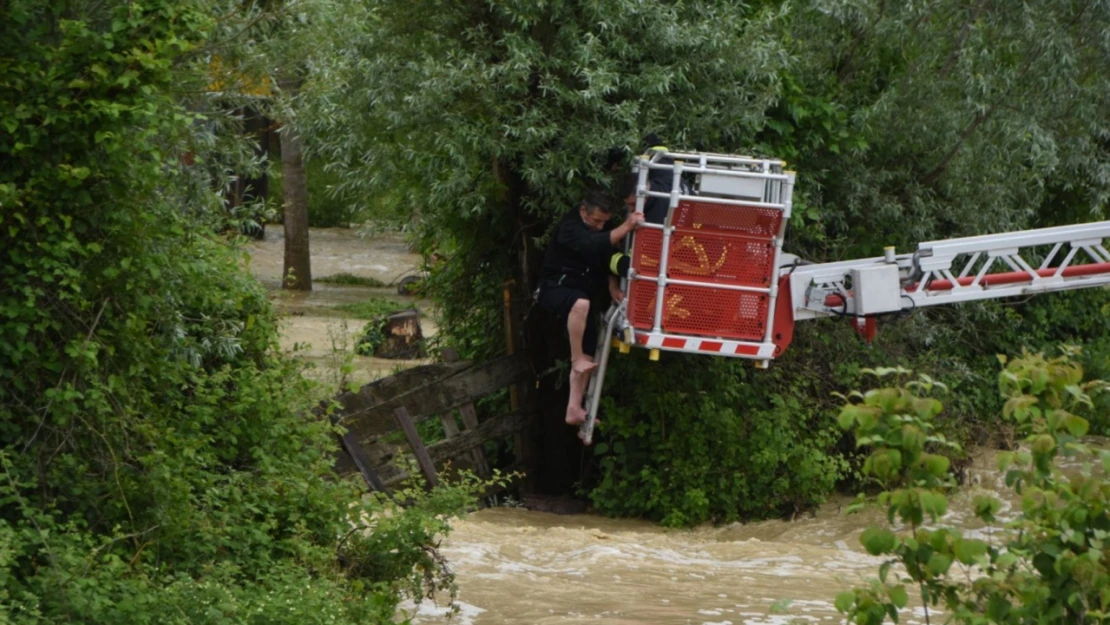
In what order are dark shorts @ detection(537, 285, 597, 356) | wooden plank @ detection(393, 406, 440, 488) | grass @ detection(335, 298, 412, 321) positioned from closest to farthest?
dark shorts @ detection(537, 285, 597, 356) → wooden plank @ detection(393, 406, 440, 488) → grass @ detection(335, 298, 412, 321)

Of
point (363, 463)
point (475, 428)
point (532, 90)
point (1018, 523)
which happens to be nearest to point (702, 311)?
point (532, 90)

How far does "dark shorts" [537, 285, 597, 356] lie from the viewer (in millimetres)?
11133

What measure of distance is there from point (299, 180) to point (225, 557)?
19.2 meters

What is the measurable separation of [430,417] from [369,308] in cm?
1214

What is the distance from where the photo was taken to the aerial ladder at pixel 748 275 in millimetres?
10289

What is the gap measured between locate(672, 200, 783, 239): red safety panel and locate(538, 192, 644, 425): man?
52 cm

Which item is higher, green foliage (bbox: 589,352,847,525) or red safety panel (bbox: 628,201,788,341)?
red safety panel (bbox: 628,201,788,341)

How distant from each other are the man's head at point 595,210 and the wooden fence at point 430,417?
7.06 ft

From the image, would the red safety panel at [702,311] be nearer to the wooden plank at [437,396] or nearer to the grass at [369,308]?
the wooden plank at [437,396]

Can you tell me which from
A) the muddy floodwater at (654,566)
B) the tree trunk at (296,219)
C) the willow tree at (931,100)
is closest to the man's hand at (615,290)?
the muddy floodwater at (654,566)

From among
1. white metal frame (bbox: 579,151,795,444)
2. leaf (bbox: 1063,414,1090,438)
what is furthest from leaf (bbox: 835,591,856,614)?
white metal frame (bbox: 579,151,795,444)

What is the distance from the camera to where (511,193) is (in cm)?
1223

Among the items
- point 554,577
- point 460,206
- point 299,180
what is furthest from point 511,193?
point 299,180

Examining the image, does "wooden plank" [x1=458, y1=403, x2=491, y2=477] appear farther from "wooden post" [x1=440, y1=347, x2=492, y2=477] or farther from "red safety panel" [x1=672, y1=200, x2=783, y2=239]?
"red safety panel" [x1=672, y1=200, x2=783, y2=239]
